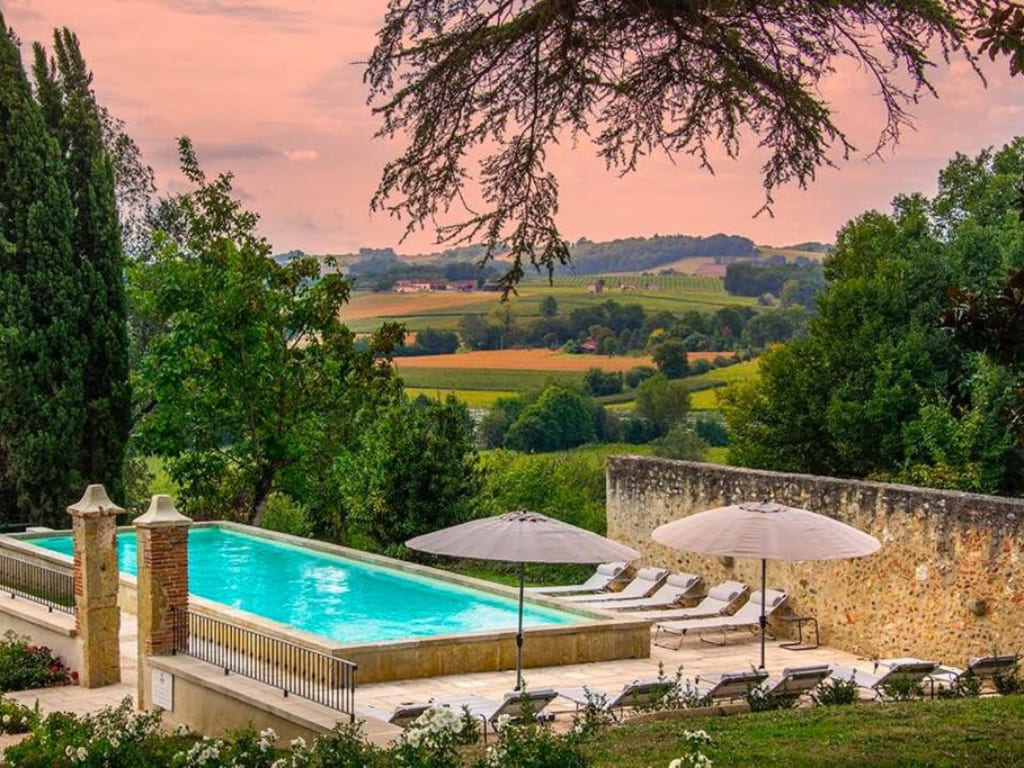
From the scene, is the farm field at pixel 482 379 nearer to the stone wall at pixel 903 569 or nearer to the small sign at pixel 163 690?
the stone wall at pixel 903 569

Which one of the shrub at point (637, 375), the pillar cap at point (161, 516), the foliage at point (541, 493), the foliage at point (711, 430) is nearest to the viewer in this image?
the pillar cap at point (161, 516)

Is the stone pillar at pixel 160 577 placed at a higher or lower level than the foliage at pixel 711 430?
higher

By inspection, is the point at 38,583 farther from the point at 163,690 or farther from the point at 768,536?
the point at 768,536

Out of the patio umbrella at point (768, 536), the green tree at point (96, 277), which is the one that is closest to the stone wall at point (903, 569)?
the patio umbrella at point (768, 536)

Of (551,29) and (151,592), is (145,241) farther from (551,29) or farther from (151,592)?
(551,29)

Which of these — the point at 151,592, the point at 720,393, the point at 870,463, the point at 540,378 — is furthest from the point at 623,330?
the point at 151,592

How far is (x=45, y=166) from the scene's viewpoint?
29.8m

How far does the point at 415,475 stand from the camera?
88.5ft

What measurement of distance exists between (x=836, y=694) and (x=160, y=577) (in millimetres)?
7358

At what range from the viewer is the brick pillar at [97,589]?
56.5 ft

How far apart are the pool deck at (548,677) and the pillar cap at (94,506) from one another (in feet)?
7.18

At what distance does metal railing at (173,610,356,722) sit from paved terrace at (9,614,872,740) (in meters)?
0.19

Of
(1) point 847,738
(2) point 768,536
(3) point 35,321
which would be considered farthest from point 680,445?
(1) point 847,738

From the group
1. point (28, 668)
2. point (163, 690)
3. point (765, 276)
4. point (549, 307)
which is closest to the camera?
point (163, 690)
